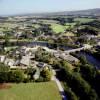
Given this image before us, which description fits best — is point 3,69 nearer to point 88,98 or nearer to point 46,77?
point 46,77

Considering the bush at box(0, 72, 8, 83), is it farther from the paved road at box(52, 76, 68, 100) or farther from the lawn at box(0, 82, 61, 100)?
the paved road at box(52, 76, 68, 100)

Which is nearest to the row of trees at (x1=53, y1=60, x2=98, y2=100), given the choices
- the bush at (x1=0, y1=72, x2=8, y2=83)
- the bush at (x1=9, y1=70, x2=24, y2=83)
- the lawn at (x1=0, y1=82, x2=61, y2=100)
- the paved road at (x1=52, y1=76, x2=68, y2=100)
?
the paved road at (x1=52, y1=76, x2=68, y2=100)

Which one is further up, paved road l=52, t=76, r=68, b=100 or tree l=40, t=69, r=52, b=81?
tree l=40, t=69, r=52, b=81

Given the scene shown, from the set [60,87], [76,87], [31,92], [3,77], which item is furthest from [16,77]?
[76,87]

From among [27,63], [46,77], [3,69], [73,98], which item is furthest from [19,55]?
[73,98]

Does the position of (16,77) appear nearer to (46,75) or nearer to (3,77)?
(3,77)

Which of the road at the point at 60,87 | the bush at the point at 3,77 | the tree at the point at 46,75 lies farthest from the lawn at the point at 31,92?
the bush at the point at 3,77

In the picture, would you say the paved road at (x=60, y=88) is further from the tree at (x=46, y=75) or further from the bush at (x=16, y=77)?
the bush at (x=16, y=77)

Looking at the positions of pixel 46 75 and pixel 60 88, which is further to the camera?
pixel 46 75
